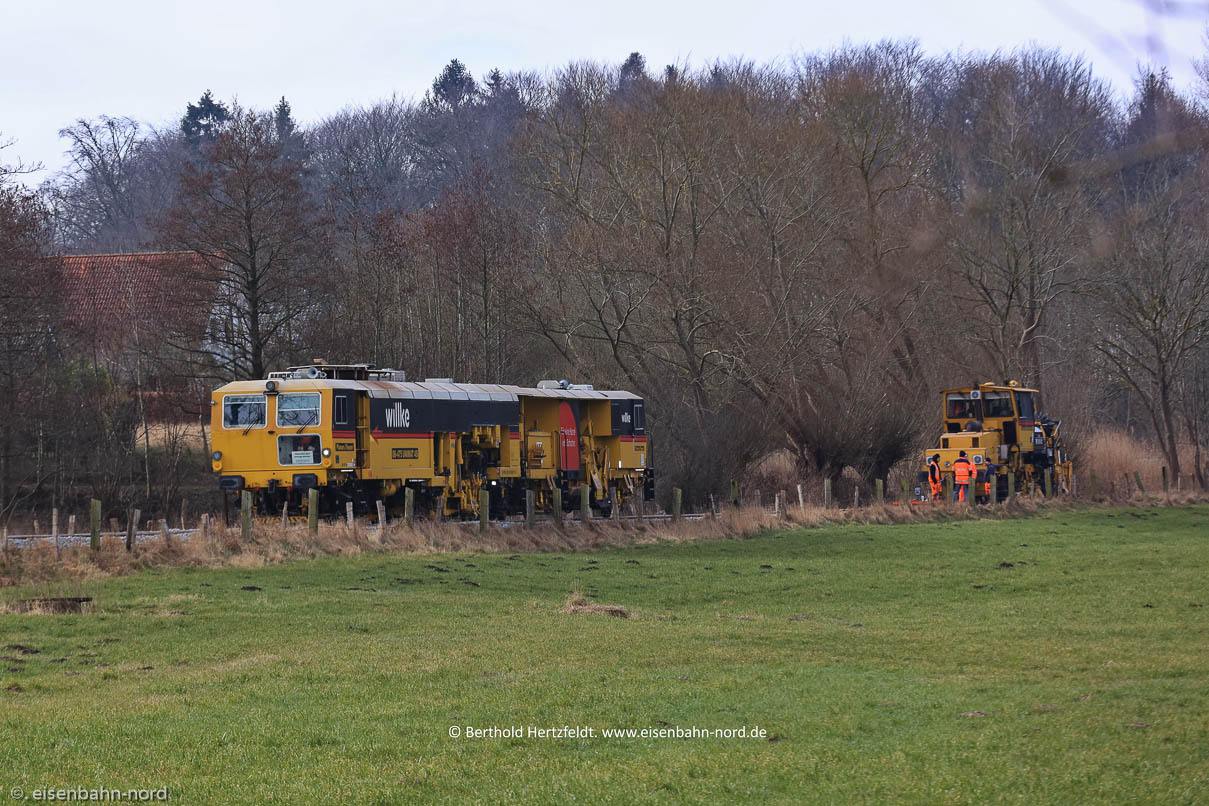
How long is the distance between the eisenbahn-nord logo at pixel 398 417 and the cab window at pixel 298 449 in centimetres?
246

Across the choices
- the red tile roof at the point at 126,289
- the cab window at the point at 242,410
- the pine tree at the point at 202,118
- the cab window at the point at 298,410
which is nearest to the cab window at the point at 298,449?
the cab window at the point at 298,410

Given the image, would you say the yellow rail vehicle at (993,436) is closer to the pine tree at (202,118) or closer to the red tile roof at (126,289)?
the red tile roof at (126,289)

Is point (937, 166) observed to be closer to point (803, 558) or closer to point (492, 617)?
point (803, 558)

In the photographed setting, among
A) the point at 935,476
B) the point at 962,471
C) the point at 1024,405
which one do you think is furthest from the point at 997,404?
the point at 935,476

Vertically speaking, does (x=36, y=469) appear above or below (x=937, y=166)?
below

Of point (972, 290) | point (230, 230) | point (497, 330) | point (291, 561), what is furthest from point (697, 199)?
point (291, 561)

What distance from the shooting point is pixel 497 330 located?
53969 millimetres

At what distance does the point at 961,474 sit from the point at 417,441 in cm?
2057

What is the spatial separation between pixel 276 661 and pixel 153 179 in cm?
9347

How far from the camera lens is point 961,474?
46031 mm

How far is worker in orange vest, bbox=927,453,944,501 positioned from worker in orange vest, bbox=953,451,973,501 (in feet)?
1.77

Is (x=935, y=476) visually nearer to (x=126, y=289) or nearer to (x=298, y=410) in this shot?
(x=298, y=410)

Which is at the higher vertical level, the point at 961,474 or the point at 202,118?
the point at 202,118

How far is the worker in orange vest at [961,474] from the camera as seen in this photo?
151 ft
